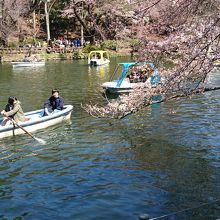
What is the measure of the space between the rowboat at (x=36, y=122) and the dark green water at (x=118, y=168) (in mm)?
268

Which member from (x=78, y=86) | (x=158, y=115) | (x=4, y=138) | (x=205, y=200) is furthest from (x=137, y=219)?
(x=78, y=86)

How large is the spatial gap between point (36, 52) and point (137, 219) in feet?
153

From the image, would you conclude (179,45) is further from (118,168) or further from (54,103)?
(54,103)

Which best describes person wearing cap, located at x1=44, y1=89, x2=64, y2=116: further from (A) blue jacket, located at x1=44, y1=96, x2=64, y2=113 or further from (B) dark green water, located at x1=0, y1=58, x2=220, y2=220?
(B) dark green water, located at x1=0, y1=58, x2=220, y2=220

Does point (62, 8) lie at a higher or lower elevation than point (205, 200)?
higher

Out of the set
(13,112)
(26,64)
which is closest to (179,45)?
(13,112)

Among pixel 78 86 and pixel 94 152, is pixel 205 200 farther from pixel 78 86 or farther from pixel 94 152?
pixel 78 86

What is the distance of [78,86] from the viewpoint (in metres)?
26.4

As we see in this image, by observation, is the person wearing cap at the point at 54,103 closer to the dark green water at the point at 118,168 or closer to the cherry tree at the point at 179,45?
the dark green water at the point at 118,168

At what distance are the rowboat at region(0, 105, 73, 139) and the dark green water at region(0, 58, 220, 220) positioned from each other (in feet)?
0.88

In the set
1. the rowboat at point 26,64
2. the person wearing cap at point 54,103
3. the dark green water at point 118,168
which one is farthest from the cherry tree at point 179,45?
the rowboat at point 26,64

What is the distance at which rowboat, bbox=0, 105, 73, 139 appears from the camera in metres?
13.6

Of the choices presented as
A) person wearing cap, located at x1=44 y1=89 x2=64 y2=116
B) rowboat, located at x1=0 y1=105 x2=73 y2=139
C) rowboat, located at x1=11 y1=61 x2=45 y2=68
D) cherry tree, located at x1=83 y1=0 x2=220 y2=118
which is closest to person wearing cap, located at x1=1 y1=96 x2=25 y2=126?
rowboat, located at x1=0 y1=105 x2=73 y2=139

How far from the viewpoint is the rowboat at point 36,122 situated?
44.7 feet
